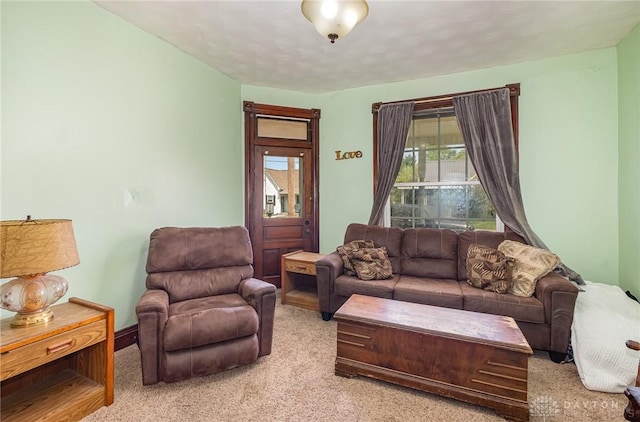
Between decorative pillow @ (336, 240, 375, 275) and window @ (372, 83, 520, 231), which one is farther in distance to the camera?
window @ (372, 83, 520, 231)

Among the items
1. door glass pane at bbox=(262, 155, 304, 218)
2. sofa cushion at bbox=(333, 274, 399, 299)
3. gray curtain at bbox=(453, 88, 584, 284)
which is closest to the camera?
sofa cushion at bbox=(333, 274, 399, 299)

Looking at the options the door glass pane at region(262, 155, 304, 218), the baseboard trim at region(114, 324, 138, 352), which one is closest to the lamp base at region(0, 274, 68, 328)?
the baseboard trim at region(114, 324, 138, 352)

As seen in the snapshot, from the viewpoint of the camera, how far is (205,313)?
6.73ft

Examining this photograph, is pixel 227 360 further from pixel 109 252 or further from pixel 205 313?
pixel 109 252

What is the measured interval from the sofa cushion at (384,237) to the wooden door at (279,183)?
89 cm

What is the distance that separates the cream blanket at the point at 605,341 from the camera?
195 centimetres

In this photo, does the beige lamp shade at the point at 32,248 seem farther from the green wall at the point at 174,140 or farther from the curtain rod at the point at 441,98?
the curtain rod at the point at 441,98

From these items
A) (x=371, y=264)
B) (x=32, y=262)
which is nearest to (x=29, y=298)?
(x=32, y=262)

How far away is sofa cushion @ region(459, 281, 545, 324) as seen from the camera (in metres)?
2.35

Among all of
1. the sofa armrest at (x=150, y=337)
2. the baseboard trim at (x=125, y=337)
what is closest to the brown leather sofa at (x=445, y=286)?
the sofa armrest at (x=150, y=337)

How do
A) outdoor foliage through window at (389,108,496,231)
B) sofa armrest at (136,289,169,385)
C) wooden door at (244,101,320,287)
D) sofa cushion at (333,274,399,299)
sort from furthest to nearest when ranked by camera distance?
wooden door at (244,101,320,287) → outdoor foliage through window at (389,108,496,231) → sofa cushion at (333,274,399,299) → sofa armrest at (136,289,169,385)

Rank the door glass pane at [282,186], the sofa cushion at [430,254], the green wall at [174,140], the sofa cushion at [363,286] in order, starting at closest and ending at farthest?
the green wall at [174,140], the sofa cushion at [363,286], the sofa cushion at [430,254], the door glass pane at [282,186]

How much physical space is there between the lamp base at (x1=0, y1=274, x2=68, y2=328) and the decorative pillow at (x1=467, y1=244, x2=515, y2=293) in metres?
3.18

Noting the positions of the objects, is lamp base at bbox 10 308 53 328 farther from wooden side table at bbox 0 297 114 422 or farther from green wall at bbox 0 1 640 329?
green wall at bbox 0 1 640 329
